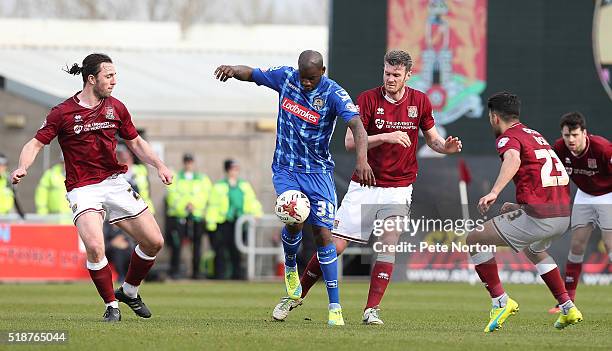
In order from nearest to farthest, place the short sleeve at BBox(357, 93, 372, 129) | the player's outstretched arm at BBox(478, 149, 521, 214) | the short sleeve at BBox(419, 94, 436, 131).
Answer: the player's outstretched arm at BBox(478, 149, 521, 214) < the short sleeve at BBox(357, 93, 372, 129) < the short sleeve at BBox(419, 94, 436, 131)

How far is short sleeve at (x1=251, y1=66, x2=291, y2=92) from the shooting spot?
10469 mm

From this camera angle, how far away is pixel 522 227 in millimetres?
10078

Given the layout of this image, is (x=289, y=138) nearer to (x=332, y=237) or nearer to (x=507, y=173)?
(x=332, y=237)

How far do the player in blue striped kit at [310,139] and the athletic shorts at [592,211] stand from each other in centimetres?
361

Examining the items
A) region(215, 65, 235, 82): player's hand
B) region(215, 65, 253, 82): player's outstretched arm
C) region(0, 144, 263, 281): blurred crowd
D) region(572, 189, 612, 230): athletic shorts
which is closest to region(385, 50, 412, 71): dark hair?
region(215, 65, 253, 82): player's outstretched arm

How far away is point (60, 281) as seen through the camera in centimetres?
1966

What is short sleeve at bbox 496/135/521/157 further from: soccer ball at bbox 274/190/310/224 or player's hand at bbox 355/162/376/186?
soccer ball at bbox 274/190/310/224

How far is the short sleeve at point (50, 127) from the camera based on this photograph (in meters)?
10.4

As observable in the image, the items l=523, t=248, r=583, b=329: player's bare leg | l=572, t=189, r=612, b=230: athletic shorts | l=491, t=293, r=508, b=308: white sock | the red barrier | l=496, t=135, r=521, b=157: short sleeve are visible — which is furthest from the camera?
the red barrier

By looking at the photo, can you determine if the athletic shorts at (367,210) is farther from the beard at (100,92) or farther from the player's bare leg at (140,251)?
the beard at (100,92)

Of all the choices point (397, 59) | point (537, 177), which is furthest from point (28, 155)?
point (537, 177)

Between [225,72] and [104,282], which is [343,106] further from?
[104,282]

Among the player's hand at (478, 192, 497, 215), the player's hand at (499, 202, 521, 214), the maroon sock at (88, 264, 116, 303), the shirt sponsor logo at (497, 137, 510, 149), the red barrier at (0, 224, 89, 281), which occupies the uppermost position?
the shirt sponsor logo at (497, 137, 510, 149)

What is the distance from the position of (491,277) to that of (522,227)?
0.50 m
